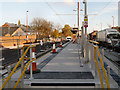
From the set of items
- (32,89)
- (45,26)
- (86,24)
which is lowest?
(32,89)

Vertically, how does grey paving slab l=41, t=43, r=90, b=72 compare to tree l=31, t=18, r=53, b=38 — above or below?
below

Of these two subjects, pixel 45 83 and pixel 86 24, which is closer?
pixel 45 83

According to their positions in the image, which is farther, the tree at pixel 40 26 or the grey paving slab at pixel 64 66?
the tree at pixel 40 26

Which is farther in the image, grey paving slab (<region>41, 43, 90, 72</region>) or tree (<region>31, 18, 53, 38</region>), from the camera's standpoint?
tree (<region>31, 18, 53, 38</region>)

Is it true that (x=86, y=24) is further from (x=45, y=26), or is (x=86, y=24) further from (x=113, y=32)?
(x=45, y=26)

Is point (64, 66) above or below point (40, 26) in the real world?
below

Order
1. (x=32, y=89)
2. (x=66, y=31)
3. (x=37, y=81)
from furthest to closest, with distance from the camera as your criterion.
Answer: (x=66, y=31), (x=37, y=81), (x=32, y=89)

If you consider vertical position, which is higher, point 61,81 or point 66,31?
point 66,31

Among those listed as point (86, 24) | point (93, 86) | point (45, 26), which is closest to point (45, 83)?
point (93, 86)

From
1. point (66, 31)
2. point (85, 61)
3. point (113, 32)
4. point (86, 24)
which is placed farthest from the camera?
point (66, 31)

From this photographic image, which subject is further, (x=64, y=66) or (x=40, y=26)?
(x=40, y=26)

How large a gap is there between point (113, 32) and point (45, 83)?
24117 millimetres

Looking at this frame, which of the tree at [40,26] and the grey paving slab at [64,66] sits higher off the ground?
the tree at [40,26]

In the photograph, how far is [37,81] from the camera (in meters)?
5.60
